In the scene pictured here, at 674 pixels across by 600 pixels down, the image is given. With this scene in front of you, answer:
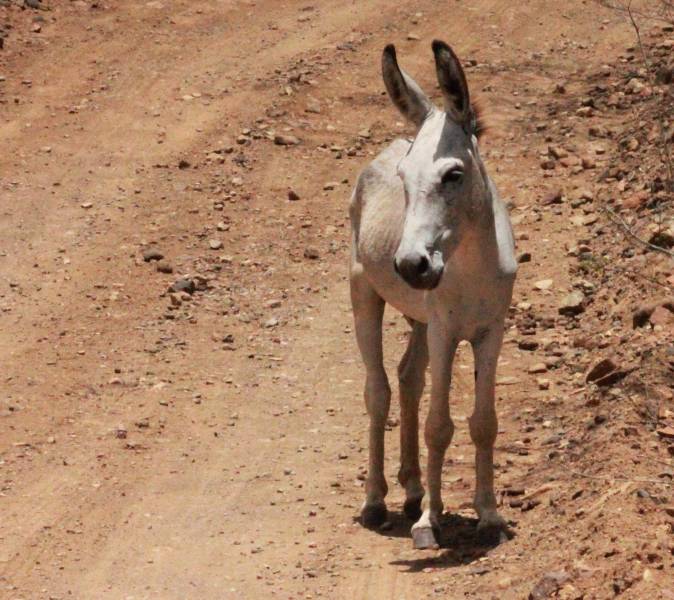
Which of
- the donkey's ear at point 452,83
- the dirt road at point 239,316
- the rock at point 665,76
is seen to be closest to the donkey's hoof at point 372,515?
the dirt road at point 239,316

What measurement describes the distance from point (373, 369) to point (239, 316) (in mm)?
4017

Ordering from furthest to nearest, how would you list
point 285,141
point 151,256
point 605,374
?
point 285,141
point 151,256
point 605,374

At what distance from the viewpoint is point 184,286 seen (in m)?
13.1

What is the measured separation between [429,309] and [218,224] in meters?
6.79

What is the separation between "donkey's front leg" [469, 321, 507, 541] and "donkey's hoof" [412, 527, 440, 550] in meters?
0.24

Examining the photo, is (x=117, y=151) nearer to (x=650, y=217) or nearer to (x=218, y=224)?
(x=218, y=224)

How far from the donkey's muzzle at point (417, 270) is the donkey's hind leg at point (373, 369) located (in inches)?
70.0

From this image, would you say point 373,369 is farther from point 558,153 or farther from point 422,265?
point 558,153

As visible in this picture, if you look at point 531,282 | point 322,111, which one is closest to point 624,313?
point 531,282

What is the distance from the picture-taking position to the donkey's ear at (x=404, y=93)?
24.9 ft

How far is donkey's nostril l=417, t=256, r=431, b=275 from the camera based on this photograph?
6.91m

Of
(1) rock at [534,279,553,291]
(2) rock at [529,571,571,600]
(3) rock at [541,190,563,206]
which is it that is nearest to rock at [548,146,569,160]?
(3) rock at [541,190,563,206]

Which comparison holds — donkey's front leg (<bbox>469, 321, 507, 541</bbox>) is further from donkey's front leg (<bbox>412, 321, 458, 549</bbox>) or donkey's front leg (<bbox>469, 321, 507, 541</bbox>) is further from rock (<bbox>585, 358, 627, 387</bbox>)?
rock (<bbox>585, 358, 627, 387</bbox>)

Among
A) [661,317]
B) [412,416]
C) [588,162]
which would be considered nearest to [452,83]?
[412,416]
